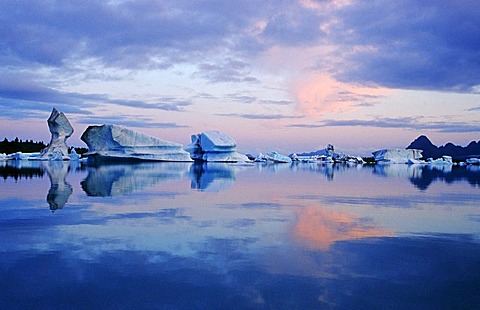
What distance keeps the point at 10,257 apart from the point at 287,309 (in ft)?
9.78

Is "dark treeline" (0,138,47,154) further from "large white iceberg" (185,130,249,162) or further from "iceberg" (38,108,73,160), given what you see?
"large white iceberg" (185,130,249,162)

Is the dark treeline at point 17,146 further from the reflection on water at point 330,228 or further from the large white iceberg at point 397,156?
the reflection on water at point 330,228

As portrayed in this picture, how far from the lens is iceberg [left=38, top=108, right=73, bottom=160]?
40.5m

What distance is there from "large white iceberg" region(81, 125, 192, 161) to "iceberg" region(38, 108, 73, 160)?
4.34 metres

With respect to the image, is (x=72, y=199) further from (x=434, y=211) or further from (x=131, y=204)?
(x=434, y=211)

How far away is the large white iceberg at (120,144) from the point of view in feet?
119

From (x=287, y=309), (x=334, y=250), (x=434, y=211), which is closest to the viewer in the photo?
(x=287, y=309)

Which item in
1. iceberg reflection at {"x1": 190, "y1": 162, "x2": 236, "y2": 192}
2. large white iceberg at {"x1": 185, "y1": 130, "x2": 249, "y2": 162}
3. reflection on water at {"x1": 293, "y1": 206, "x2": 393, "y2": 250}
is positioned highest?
large white iceberg at {"x1": 185, "y1": 130, "x2": 249, "y2": 162}

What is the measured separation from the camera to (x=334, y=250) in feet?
16.1

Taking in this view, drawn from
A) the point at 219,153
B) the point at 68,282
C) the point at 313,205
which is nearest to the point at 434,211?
the point at 313,205

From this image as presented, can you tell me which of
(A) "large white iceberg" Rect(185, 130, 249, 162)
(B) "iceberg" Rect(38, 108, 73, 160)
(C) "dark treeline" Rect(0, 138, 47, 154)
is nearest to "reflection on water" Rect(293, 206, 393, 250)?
(A) "large white iceberg" Rect(185, 130, 249, 162)

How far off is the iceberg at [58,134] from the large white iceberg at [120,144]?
434 centimetres

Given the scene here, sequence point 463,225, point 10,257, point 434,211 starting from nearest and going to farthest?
point 10,257 → point 463,225 → point 434,211

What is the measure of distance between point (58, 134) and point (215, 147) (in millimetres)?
14978
